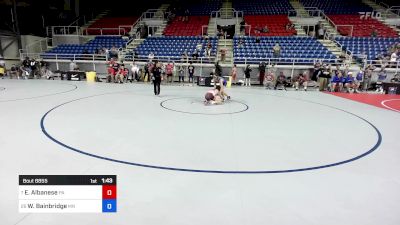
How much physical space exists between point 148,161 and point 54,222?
1.94 metres

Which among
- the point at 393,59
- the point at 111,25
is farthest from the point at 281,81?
the point at 111,25

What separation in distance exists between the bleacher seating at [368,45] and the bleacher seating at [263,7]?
8.31 m

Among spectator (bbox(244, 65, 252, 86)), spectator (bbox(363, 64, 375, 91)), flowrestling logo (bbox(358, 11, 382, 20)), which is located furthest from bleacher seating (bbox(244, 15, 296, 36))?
spectator (bbox(363, 64, 375, 91))

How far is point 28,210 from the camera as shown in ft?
8.98

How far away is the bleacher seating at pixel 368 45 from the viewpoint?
19.1 meters

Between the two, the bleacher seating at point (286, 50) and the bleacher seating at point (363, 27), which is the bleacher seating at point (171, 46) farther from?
the bleacher seating at point (363, 27)

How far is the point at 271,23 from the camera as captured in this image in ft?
82.9

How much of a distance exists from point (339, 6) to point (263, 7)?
7493 millimetres

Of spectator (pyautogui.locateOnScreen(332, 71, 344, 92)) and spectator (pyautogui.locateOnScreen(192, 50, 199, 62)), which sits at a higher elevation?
spectator (pyautogui.locateOnScreen(192, 50, 199, 62))

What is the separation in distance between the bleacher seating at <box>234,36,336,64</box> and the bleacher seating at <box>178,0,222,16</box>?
29.3 ft

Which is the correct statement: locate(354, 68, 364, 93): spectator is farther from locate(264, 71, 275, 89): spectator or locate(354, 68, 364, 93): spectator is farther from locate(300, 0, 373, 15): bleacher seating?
locate(300, 0, 373, 15): bleacher seating

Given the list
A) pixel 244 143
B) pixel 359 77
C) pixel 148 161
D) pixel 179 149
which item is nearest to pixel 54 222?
pixel 148 161

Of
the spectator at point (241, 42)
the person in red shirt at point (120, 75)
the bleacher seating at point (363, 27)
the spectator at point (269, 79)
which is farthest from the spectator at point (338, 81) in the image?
the person in red shirt at point (120, 75)

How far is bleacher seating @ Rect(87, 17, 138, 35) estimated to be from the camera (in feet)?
87.1
